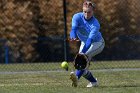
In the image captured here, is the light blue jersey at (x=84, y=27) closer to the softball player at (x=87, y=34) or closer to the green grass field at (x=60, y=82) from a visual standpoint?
the softball player at (x=87, y=34)

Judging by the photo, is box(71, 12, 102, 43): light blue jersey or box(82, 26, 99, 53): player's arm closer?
box(82, 26, 99, 53): player's arm

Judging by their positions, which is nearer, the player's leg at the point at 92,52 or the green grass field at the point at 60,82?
the green grass field at the point at 60,82

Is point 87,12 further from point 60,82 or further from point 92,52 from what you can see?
point 60,82

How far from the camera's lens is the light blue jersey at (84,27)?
1068 cm

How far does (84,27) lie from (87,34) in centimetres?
16

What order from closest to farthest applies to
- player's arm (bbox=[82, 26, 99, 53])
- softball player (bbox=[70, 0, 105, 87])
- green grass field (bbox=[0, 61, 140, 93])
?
1. green grass field (bbox=[0, 61, 140, 93])
2. player's arm (bbox=[82, 26, 99, 53])
3. softball player (bbox=[70, 0, 105, 87])

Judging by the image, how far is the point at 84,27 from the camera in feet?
35.7

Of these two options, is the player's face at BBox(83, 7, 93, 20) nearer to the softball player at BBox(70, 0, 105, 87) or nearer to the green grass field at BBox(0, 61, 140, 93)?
→ the softball player at BBox(70, 0, 105, 87)

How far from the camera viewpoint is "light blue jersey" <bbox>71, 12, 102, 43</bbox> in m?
10.7

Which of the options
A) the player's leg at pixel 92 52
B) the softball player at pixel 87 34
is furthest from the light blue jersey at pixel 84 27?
the player's leg at pixel 92 52

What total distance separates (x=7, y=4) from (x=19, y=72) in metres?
4.85

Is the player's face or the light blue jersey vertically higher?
the player's face

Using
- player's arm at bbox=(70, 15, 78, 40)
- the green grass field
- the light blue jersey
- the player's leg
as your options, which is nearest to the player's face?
the light blue jersey

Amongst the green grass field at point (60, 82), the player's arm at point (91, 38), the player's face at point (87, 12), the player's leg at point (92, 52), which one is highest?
the player's face at point (87, 12)
